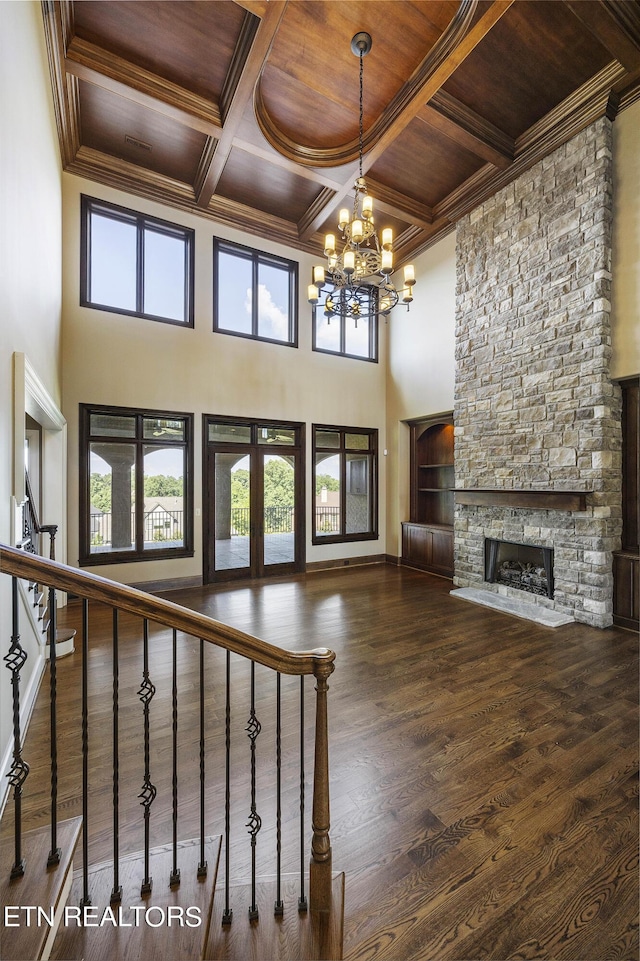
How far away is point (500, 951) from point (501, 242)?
22.2 ft

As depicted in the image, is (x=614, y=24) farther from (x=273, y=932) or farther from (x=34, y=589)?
(x=34, y=589)

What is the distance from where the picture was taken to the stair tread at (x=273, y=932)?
1.38 metres

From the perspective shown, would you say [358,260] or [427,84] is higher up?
[427,84]

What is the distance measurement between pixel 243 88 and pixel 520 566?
654 cm

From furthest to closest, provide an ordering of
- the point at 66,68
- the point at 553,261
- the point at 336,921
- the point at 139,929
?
the point at 553,261 → the point at 66,68 → the point at 336,921 → the point at 139,929

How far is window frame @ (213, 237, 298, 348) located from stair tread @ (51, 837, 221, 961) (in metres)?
6.28

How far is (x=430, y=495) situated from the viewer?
7773 millimetres

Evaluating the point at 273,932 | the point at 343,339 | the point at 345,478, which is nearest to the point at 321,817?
the point at 273,932

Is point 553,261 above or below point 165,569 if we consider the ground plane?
above

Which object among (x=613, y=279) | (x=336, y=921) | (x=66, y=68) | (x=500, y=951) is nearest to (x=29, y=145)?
(x=66, y=68)

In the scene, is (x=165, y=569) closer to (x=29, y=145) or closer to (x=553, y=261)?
(x=29, y=145)

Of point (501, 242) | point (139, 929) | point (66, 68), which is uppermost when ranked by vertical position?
point (66, 68)

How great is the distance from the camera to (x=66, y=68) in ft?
13.6

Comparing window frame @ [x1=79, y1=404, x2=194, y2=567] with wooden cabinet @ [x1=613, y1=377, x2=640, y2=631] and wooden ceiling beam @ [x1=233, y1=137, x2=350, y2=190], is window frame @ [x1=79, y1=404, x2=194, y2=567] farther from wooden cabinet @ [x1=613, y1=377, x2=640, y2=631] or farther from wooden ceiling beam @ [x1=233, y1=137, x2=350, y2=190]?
wooden cabinet @ [x1=613, y1=377, x2=640, y2=631]
